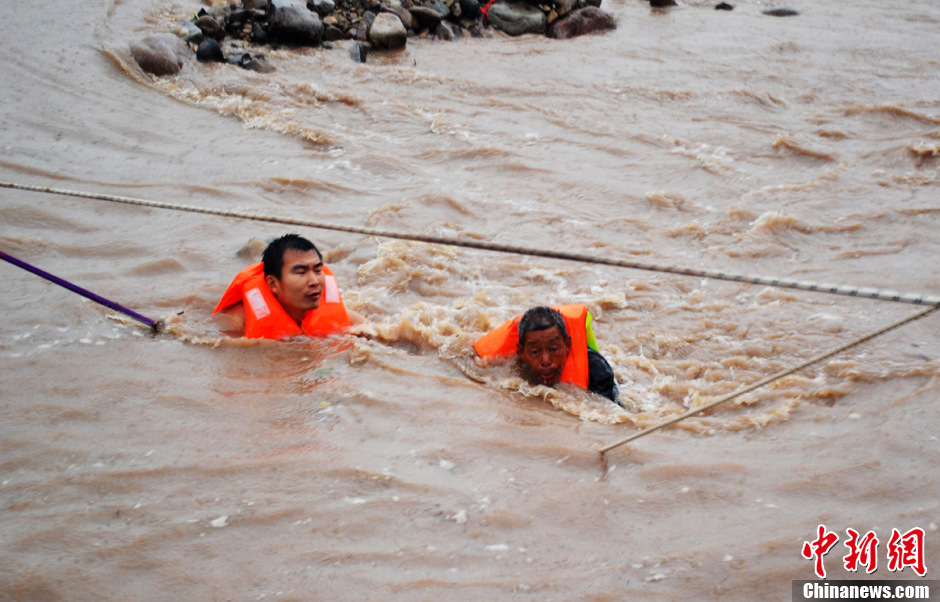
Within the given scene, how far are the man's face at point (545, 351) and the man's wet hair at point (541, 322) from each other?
0.07ft

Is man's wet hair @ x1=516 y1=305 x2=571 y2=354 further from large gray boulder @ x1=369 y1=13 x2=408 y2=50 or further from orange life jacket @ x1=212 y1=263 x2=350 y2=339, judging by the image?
large gray boulder @ x1=369 y1=13 x2=408 y2=50

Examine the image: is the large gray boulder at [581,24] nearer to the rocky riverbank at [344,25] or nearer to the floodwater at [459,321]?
the rocky riverbank at [344,25]

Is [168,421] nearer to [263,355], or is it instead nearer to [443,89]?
[263,355]

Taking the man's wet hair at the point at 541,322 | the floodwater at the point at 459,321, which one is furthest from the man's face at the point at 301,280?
the man's wet hair at the point at 541,322

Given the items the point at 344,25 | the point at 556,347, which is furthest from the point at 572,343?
the point at 344,25

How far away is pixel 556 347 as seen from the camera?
407 cm

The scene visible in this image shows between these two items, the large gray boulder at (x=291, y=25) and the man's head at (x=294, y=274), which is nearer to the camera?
the man's head at (x=294, y=274)

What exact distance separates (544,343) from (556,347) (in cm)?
7

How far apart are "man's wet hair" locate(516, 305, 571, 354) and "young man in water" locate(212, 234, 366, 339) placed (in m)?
1.08

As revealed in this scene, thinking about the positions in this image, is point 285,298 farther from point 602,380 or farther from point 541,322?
point 602,380

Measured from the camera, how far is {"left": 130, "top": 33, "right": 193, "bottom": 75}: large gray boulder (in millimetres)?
8727

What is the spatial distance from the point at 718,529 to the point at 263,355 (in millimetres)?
2451

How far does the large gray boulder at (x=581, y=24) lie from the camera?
11188mm

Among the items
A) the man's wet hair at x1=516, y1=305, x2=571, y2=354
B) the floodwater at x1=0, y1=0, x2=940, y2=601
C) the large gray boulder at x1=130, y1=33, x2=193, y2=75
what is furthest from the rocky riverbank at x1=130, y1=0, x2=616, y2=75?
the man's wet hair at x1=516, y1=305, x2=571, y2=354
